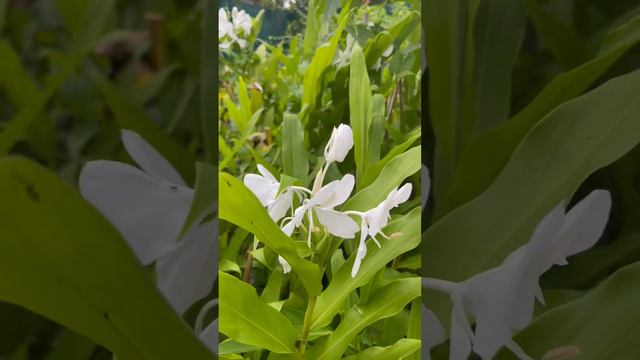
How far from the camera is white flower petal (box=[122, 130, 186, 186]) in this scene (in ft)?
1.16

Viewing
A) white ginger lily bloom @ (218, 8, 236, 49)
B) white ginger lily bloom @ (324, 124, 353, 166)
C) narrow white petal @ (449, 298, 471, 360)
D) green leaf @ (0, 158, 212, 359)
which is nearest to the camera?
green leaf @ (0, 158, 212, 359)

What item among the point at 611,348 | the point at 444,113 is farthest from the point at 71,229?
the point at 611,348

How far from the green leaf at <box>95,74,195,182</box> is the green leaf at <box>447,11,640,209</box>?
195 millimetres

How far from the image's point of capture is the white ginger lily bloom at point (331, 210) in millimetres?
494

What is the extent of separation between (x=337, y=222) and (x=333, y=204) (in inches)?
0.6

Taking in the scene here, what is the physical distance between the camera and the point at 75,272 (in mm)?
325

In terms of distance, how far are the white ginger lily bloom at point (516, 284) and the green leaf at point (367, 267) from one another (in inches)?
2.8

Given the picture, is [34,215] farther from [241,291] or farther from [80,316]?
[241,291]

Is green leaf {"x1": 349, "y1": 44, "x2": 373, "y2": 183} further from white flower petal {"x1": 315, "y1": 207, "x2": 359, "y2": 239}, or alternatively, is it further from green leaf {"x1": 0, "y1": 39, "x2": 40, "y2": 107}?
green leaf {"x1": 0, "y1": 39, "x2": 40, "y2": 107}

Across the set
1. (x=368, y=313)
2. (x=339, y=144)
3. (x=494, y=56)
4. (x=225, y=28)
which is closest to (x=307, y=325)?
(x=368, y=313)

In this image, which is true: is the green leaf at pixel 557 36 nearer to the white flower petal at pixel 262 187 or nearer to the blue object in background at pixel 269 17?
the white flower petal at pixel 262 187

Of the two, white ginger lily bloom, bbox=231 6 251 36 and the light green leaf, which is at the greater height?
white ginger lily bloom, bbox=231 6 251 36

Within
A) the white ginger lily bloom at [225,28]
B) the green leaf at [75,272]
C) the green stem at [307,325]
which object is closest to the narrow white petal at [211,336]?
the green leaf at [75,272]

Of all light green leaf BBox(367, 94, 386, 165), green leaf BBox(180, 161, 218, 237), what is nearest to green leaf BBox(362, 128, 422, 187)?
light green leaf BBox(367, 94, 386, 165)
